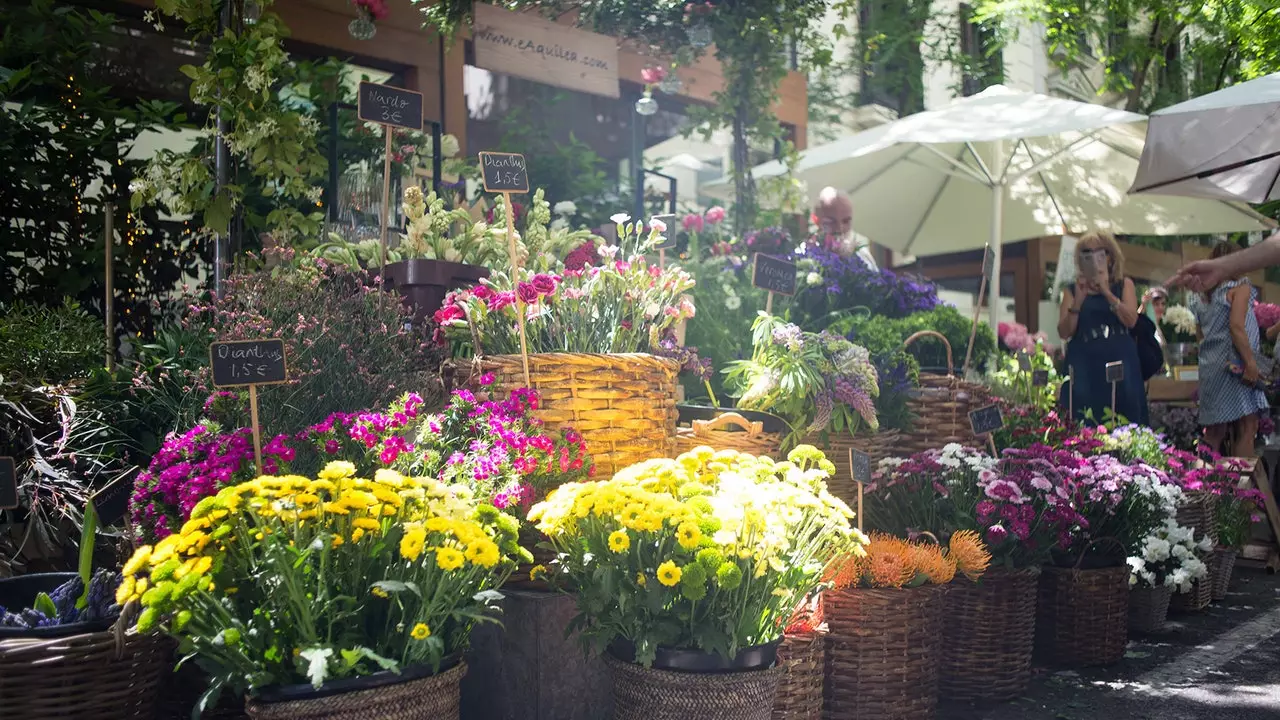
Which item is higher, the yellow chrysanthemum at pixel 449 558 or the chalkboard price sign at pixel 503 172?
the chalkboard price sign at pixel 503 172

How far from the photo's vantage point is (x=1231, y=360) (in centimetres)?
643

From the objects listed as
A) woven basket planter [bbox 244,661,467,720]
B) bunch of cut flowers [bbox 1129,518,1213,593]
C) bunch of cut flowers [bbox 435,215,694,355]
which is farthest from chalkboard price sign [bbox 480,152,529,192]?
bunch of cut flowers [bbox 1129,518,1213,593]

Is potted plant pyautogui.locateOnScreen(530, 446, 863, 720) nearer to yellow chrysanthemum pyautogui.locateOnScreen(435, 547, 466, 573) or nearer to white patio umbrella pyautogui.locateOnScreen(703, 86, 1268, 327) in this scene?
yellow chrysanthemum pyautogui.locateOnScreen(435, 547, 466, 573)

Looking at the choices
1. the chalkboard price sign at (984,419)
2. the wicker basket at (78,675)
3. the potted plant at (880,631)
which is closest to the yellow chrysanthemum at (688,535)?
the potted plant at (880,631)

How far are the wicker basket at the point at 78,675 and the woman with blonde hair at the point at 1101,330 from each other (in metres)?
4.92

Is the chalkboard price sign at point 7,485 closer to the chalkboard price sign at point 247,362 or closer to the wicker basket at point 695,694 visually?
the chalkboard price sign at point 247,362

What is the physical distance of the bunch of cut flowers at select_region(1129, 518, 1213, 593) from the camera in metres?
4.38

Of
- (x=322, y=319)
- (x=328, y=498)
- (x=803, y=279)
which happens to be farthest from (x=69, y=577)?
(x=803, y=279)

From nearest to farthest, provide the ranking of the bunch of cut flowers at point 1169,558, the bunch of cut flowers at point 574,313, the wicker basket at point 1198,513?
the bunch of cut flowers at point 574,313
the bunch of cut flowers at point 1169,558
the wicker basket at point 1198,513

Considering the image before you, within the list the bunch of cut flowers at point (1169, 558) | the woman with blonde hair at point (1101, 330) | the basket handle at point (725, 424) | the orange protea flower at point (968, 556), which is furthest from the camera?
the woman with blonde hair at point (1101, 330)

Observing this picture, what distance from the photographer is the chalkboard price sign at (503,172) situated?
122 inches

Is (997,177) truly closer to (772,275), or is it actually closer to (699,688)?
(772,275)

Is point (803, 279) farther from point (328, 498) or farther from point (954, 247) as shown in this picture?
point (954, 247)

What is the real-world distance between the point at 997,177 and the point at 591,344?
4.61 m
